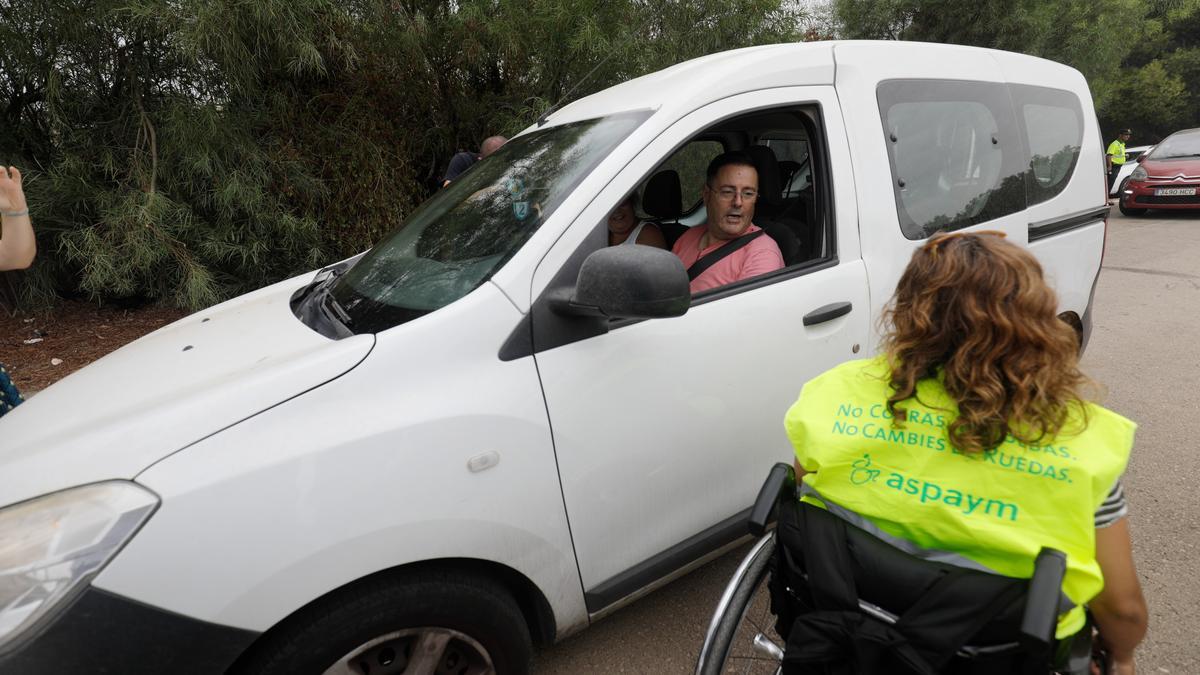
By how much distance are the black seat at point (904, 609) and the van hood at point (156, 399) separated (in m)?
1.11

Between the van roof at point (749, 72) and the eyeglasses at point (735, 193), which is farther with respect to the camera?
the eyeglasses at point (735, 193)

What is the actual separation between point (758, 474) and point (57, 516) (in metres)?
1.80

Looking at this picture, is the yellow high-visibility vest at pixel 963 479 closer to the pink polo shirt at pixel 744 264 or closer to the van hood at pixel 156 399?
the pink polo shirt at pixel 744 264

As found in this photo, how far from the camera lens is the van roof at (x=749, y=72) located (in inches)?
78.0

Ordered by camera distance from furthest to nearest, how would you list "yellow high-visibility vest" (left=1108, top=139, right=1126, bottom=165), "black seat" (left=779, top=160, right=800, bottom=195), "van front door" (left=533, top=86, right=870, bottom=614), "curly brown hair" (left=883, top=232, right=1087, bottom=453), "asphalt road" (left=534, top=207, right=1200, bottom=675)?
"yellow high-visibility vest" (left=1108, top=139, right=1126, bottom=165) < "black seat" (left=779, top=160, right=800, bottom=195) < "asphalt road" (left=534, top=207, right=1200, bottom=675) < "van front door" (left=533, top=86, right=870, bottom=614) < "curly brown hair" (left=883, top=232, right=1087, bottom=453)

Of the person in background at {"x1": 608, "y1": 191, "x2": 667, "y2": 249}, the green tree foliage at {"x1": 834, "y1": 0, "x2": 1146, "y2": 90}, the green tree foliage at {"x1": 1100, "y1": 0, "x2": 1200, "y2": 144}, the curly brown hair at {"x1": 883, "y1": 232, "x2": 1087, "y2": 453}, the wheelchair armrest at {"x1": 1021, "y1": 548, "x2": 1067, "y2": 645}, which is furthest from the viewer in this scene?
the green tree foliage at {"x1": 1100, "y1": 0, "x2": 1200, "y2": 144}

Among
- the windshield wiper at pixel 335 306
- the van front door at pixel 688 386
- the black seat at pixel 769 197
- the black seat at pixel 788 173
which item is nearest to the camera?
the van front door at pixel 688 386

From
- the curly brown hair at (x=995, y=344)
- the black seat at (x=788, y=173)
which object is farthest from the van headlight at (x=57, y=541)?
the black seat at (x=788, y=173)

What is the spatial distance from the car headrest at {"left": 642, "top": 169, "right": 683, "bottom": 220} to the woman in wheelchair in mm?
2015

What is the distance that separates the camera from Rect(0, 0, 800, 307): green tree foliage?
16.3ft

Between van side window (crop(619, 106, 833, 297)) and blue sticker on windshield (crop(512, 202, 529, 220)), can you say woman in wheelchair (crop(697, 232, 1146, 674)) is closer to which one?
van side window (crop(619, 106, 833, 297))

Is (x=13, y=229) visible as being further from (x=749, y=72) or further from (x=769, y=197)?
(x=769, y=197)

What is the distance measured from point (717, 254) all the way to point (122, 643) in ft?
6.62

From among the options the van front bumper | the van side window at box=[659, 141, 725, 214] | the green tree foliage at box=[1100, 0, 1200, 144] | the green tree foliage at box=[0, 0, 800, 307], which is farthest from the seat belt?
the green tree foliage at box=[1100, 0, 1200, 144]
